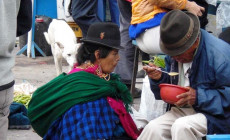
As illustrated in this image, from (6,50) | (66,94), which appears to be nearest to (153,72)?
(66,94)

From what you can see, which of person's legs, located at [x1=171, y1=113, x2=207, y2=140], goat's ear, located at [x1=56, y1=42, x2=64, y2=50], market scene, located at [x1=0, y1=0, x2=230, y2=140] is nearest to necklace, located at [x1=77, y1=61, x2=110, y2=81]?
market scene, located at [x1=0, y1=0, x2=230, y2=140]

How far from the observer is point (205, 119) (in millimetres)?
2947

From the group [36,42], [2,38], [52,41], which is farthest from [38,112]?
[36,42]

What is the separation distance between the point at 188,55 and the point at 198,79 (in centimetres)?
19

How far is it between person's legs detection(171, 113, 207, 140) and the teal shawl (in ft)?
1.93

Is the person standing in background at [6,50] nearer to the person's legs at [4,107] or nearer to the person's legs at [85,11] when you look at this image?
the person's legs at [4,107]

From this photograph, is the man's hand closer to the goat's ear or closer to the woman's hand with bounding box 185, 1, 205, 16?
the woman's hand with bounding box 185, 1, 205, 16

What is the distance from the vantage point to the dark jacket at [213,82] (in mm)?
2906

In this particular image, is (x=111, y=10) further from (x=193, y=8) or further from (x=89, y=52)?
(x=89, y=52)

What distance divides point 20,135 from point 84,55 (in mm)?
1537

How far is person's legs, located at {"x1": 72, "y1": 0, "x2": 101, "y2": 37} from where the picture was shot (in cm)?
622

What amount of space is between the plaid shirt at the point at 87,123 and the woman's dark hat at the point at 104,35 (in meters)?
0.46

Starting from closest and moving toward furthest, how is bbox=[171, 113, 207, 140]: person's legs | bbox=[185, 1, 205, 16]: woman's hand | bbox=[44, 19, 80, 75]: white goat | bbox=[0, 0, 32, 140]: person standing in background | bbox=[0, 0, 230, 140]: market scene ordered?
bbox=[0, 0, 32, 140]: person standing in background → bbox=[0, 0, 230, 140]: market scene → bbox=[171, 113, 207, 140]: person's legs → bbox=[185, 1, 205, 16]: woman's hand → bbox=[44, 19, 80, 75]: white goat

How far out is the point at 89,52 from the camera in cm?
339
